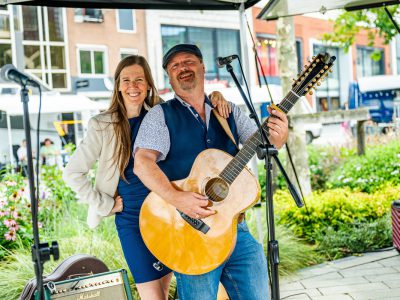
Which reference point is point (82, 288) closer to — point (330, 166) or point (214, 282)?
point (214, 282)

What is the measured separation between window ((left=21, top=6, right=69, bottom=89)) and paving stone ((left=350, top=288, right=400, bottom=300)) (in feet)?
56.3

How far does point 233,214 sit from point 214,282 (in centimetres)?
32

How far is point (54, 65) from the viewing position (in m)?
20.6

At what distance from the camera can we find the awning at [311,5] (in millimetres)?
4191

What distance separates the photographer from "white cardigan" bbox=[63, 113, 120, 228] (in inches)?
119

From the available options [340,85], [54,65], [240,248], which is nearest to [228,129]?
[240,248]

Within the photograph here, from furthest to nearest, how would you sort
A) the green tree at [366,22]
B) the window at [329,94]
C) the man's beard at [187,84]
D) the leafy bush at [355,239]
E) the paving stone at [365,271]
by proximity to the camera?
the window at [329,94]
the green tree at [366,22]
the leafy bush at [355,239]
the paving stone at [365,271]
the man's beard at [187,84]

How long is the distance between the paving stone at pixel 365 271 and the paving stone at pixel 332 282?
0.38 feet

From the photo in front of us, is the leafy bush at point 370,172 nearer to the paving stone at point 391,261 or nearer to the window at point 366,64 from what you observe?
the paving stone at point 391,261

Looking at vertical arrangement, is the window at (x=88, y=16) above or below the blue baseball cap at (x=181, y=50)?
→ above

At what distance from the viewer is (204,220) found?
2.68 metres

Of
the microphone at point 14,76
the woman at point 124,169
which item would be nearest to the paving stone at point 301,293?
the woman at point 124,169

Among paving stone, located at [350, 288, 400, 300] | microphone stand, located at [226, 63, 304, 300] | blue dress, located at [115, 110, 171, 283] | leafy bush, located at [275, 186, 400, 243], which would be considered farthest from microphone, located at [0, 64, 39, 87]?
leafy bush, located at [275, 186, 400, 243]

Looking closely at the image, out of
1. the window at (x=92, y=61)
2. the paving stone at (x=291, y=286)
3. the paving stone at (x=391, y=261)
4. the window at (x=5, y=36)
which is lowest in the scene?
the paving stone at (x=291, y=286)
